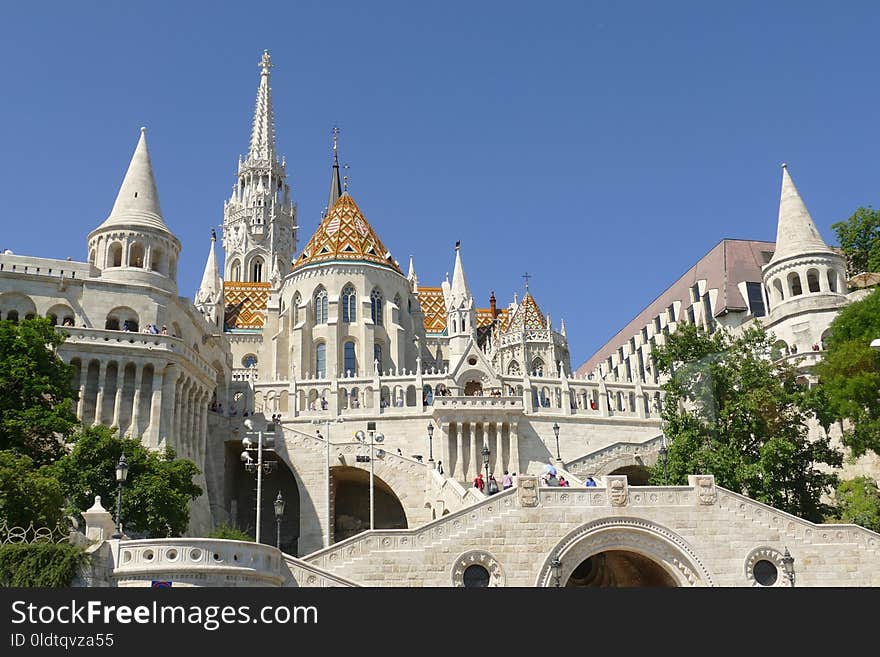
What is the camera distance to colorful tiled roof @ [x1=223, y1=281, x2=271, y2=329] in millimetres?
71500

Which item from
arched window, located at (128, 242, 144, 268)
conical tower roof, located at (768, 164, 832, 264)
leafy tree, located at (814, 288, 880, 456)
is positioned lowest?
leafy tree, located at (814, 288, 880, 456)

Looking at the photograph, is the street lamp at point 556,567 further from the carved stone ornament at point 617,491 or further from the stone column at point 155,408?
the stone column at point 155,408

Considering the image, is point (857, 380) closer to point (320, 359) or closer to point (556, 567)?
point (556, 567)

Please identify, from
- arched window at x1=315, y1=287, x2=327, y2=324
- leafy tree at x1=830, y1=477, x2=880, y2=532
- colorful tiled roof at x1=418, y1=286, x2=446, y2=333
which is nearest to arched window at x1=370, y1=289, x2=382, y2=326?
arched window at x1=315, y1=287, x2=327, y2=324

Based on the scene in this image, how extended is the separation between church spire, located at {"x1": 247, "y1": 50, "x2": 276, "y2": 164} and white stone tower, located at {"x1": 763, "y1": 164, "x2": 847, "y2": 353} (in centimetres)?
5729

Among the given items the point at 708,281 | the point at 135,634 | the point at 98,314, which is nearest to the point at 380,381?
the point at 98,314

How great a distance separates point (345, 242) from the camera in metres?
63.1

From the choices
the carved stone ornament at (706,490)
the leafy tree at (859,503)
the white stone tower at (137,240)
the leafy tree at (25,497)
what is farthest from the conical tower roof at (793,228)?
the leafy tree at (25,497)

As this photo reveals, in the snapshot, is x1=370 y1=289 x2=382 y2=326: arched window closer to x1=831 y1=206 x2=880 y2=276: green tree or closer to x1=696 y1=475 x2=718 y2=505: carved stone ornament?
x1=831 y1=206 x2=880 y2=276: green tree

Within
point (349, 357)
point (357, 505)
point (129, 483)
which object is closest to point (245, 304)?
point (349, 357)

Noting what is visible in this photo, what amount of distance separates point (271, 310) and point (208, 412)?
2124 centimetres

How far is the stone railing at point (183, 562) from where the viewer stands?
22375 millimetres

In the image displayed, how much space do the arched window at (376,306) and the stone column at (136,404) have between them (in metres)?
22.4

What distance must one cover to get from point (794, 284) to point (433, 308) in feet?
97.4
